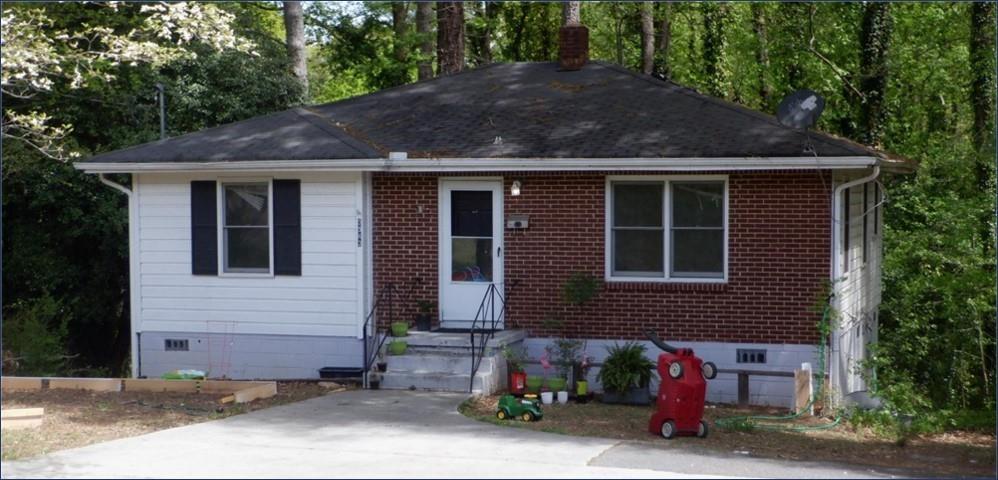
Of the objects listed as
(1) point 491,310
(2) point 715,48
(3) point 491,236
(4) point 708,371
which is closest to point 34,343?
(1) point 491,310

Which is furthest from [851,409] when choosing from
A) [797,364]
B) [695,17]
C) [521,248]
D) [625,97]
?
[695,17]

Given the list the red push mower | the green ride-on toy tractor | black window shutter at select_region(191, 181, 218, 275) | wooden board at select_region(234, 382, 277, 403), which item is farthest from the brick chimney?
the red push mower

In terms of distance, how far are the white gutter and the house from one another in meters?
0.03

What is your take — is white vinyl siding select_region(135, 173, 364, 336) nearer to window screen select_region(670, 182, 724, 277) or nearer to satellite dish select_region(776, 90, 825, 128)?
window screen select_region(670, 182, 724, 277)

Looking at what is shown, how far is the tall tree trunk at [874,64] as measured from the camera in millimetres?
26188

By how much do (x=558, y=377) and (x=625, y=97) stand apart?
15.8ft

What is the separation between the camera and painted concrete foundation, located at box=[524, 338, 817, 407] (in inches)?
602

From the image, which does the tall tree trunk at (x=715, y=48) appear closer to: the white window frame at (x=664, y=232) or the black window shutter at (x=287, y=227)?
the white window frame at (x=664, y=232)

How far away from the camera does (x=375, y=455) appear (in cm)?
1091

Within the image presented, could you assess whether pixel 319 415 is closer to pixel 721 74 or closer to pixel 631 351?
pixel 631 351

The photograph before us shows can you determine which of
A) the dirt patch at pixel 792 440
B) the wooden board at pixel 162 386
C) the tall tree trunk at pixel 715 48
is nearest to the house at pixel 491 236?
the dirt patch at pixel 792 440

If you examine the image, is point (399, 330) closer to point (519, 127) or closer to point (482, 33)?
point (519, 127)

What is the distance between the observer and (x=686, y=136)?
1586 cm

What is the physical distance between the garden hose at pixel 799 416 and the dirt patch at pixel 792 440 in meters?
0.11
